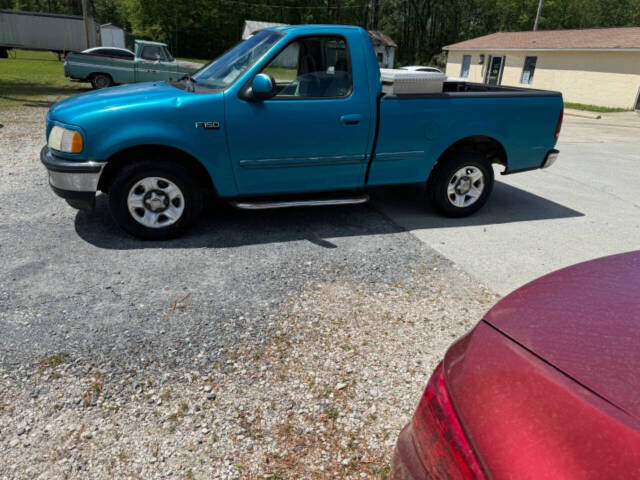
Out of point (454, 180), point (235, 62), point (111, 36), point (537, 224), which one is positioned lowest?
point (537, 224)

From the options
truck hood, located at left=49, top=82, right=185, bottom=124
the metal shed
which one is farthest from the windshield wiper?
the metal shed

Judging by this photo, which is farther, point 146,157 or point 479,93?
point 479,93

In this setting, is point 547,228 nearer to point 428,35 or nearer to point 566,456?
point 566,456

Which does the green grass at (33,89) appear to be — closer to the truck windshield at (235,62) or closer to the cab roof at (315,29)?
the truck windshield at (235,62)

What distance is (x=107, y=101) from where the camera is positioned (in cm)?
440

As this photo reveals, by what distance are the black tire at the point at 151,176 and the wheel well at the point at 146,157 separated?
9 cm

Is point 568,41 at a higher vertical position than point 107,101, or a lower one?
higher

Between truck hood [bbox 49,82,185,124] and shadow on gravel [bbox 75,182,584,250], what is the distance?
1.17 metres

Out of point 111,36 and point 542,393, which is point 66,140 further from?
point 111,36

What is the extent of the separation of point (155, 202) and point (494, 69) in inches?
1350

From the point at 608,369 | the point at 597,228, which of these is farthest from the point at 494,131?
the point at 608,369

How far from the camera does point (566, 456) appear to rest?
1.02m

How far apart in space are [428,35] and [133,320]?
202ft

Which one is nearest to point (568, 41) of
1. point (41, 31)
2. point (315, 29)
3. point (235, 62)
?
point (315, 29)
